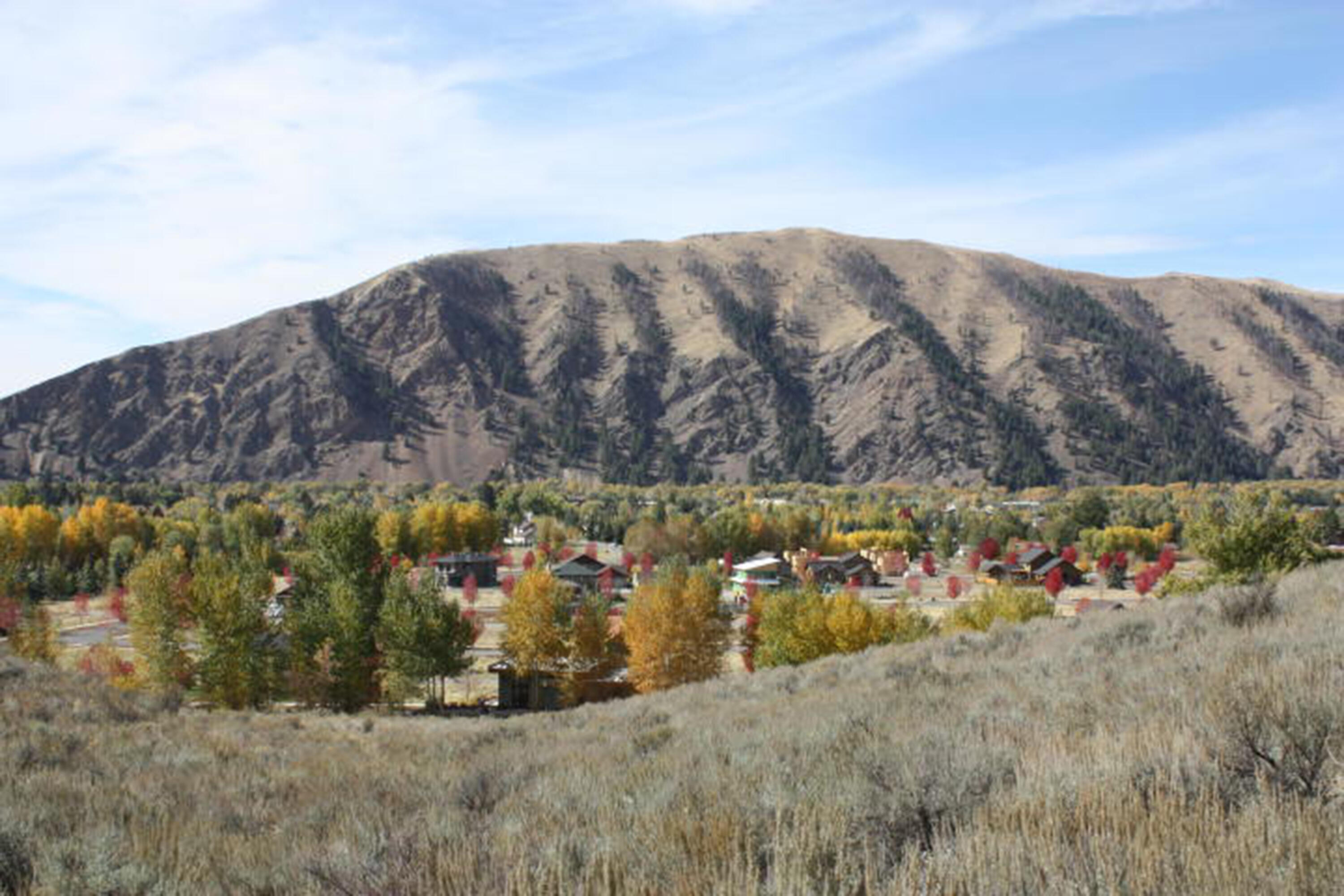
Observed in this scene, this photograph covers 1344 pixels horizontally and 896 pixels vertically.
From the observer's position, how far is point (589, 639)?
148ft

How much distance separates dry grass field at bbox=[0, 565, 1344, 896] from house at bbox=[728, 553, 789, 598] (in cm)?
7401

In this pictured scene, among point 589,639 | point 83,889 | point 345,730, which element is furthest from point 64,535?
point 83,889

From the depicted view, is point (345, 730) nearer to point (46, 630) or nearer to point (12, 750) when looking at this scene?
point (12, 750)

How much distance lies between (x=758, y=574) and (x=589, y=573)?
16955 millimetres

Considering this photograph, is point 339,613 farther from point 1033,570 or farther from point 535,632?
point 1033,570

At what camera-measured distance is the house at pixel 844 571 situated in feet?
314

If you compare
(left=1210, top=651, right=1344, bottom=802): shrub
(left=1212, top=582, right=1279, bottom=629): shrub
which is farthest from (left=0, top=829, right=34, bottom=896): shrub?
(left=1212, top=582, right=1279, bottom=629): shrub

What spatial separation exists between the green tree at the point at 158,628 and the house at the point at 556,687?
13836 mm

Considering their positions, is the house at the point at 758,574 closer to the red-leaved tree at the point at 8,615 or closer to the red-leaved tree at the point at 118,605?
the red-leaved tree at the point at 118,605

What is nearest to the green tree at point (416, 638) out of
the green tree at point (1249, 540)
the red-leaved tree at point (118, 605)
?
the green tree at point (1249, 540)

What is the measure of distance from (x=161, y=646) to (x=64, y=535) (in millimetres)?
78248

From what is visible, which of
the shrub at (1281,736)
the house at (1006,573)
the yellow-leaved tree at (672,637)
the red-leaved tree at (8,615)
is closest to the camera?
the shrub at (1281,736)

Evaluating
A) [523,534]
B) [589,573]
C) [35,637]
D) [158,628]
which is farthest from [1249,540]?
[523,534]

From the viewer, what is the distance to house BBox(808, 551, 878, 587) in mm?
95562
